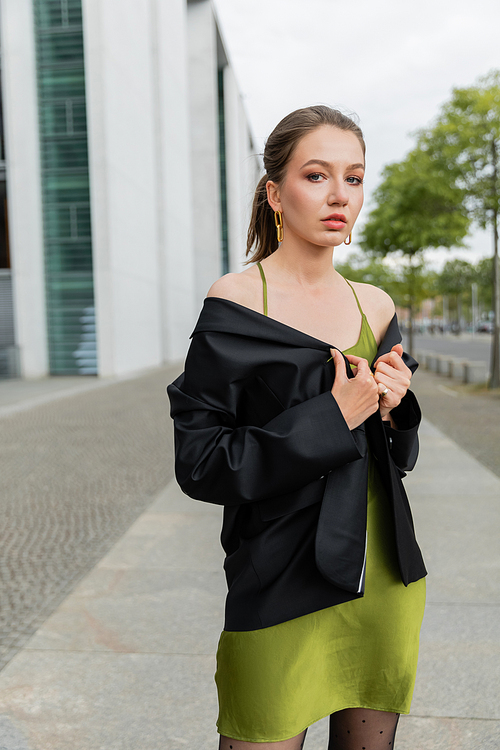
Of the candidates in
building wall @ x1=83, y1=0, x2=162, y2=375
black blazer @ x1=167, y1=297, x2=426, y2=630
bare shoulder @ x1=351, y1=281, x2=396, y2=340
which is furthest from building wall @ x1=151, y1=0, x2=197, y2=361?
black blazer @ x1=167, y1=297, x2=426, y2=630

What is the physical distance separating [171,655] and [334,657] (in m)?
1.85

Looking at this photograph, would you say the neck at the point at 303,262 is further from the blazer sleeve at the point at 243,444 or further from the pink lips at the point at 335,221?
the blazer sleeve at the point at 243,444

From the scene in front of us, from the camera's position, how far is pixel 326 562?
52.9 inches

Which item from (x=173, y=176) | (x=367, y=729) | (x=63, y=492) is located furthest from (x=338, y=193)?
(x=173, y=176)

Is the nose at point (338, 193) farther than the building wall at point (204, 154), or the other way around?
the building wall at point (204, 154)

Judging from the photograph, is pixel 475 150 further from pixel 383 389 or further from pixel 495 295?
pixel 383 389

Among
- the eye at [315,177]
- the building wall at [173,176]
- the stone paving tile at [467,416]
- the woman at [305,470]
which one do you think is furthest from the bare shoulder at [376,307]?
the building wall at [173,176]

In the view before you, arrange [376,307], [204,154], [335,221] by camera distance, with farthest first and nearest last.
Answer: [204,154] → [376,307] → [335,221]

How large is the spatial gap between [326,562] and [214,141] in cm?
3916

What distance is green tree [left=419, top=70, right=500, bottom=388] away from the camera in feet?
43.6

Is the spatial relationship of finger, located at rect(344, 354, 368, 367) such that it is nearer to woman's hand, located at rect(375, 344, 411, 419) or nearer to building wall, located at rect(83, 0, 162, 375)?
woman's hand, located at rect(375, 344, 411, 419)

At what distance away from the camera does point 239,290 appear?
143cm

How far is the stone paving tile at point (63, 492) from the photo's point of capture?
396 centimetres

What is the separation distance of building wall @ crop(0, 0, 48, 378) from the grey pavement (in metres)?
15.3
